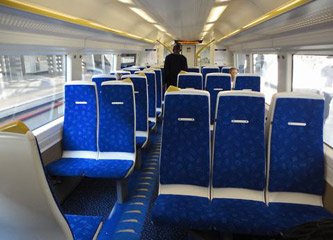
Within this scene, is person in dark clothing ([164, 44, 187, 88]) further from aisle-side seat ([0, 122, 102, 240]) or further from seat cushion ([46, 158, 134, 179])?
aisle-side seat ([0, 122, 102, 240])

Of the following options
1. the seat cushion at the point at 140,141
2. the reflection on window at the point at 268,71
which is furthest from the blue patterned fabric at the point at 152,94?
the reflection on window at the point at 268,71

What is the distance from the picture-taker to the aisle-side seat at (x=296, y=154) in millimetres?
2396

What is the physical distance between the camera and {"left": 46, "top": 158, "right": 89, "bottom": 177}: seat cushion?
10.1ft

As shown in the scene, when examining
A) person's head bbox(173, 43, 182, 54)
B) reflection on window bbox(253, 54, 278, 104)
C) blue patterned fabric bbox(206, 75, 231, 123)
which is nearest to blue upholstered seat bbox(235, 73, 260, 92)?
blue patterned fabric bbox(206, 75, 231, 123)

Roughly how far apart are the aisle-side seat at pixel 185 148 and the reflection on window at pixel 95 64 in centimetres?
410

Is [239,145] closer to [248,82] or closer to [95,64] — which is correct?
[248,82]

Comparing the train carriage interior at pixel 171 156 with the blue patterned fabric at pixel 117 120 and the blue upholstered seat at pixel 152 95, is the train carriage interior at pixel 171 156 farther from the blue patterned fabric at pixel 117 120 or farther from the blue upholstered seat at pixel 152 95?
the blue upholstered seat at pixel 152 95

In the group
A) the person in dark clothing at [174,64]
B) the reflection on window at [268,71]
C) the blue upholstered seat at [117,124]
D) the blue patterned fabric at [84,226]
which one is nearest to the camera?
the blue patterned fabric at [84,226]

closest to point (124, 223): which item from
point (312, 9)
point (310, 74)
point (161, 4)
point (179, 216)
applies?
point (179, 216)

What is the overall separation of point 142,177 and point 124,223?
1.14 meters

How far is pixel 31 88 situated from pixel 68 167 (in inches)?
120

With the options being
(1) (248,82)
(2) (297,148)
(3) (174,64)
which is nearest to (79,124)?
(2) (297,148)

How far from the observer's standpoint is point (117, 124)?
3.48 metres

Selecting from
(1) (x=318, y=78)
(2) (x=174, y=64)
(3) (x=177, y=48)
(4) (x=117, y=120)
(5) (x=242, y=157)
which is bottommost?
(5) (x=242, y=157)
